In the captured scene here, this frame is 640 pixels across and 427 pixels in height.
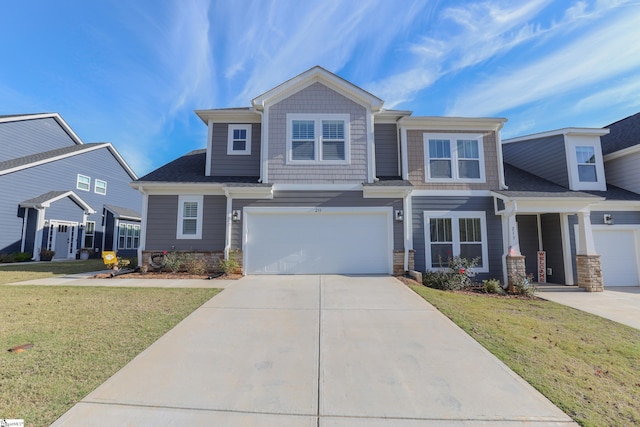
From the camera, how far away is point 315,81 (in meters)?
10.8

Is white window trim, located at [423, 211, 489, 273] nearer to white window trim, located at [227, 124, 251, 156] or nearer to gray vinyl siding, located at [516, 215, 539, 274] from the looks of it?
gray vinyl siding, located at [516, 215, 539, 274]

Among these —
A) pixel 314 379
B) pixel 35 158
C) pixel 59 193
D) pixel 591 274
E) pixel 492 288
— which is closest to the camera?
pixel 314 379

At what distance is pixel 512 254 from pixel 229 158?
35.7 feet

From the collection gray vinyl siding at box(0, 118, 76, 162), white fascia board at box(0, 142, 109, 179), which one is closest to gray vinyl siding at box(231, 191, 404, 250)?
white fascia board at box(0, 142, 109, 179)

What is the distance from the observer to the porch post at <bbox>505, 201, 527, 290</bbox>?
371 inches

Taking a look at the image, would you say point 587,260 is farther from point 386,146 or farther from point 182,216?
point 182,216

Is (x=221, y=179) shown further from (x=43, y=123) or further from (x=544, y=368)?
(x=43, y=123)

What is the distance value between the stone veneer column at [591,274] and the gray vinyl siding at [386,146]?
7.06 m

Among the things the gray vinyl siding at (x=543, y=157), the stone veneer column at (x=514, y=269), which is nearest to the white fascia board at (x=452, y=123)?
the gray vinyl siding at (x=543, y=157)

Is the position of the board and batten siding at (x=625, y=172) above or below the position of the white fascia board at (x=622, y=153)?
below

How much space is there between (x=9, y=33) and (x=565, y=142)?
74.4ft

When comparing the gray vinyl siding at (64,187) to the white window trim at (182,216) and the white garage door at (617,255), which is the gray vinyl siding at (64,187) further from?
the white garage door at (617,255)

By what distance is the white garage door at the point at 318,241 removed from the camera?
33.2 ft

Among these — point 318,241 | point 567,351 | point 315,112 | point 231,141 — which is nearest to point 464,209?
point 318,241
